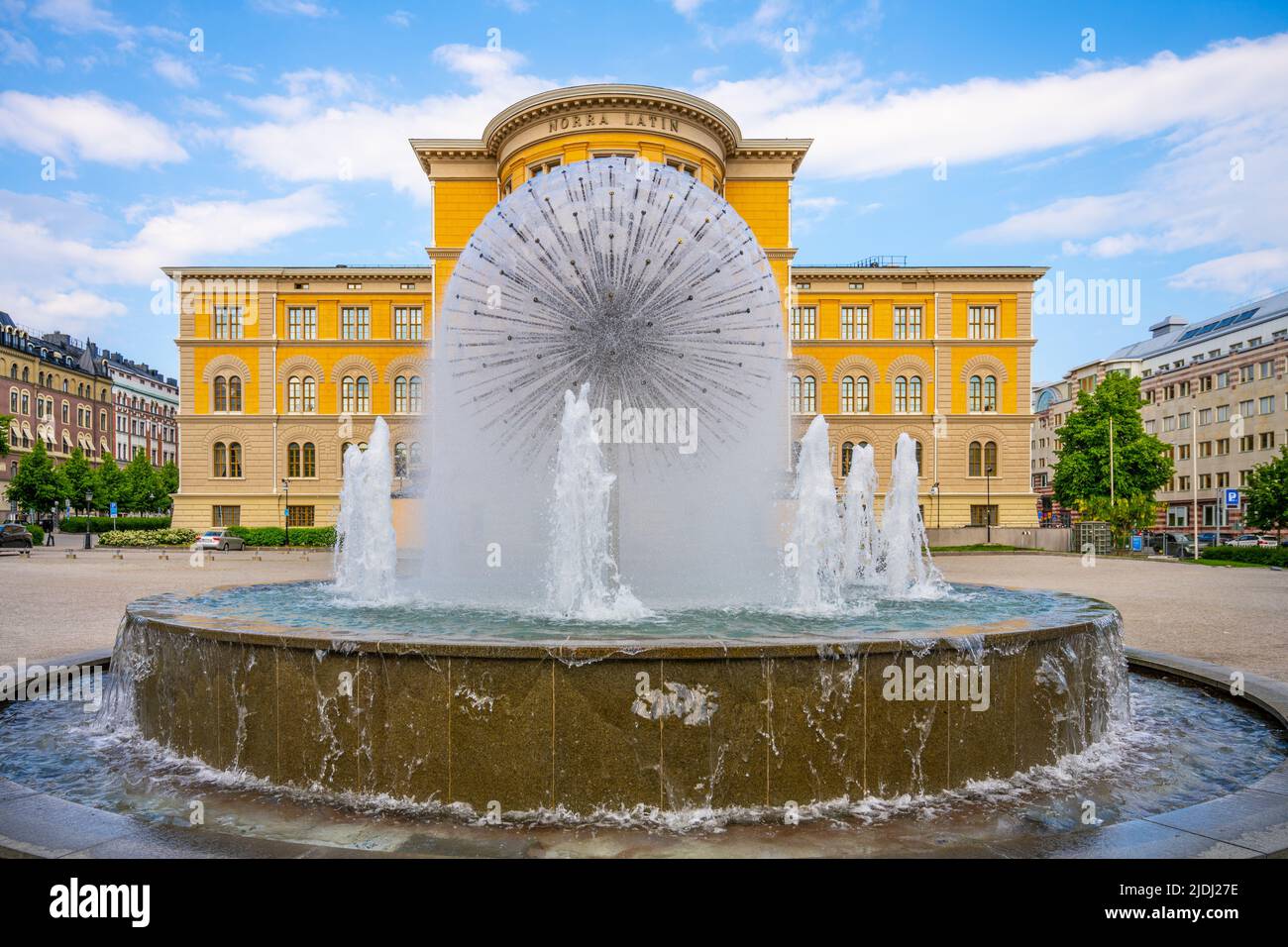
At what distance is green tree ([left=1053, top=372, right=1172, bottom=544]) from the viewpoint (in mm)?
56062

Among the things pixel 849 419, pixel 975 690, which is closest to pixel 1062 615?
pixel 975 690

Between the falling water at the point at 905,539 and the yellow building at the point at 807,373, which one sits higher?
the yellow building at the point at 807,373

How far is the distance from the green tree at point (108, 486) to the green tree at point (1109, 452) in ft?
263

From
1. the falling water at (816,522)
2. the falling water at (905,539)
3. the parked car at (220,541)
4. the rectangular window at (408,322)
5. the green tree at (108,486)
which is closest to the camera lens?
the falling water at (816,522)

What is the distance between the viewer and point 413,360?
53844 millimetres

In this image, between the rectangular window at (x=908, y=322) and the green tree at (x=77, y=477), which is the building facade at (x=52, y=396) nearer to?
the green tree at (x=77, y=477)

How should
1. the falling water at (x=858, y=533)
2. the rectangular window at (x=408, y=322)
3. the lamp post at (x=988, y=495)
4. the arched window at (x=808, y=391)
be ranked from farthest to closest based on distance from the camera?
the arched window at (x=808, y=391), the rectangular window at (x=408, y=322), the lamp post at (x=988, y=495), the falling water at (x=858, y=533)

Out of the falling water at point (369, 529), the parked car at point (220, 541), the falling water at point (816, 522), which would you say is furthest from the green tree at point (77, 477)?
the falling water at point (816, 522)

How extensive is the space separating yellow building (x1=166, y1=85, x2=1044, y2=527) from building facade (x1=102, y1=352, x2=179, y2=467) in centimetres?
5022

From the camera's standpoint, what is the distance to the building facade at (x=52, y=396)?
80812 millimetres

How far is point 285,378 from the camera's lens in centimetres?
5431

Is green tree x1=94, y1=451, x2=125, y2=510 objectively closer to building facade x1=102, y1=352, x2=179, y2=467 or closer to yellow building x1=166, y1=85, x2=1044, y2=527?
building facade x1=102, y1=352, x2=179, y2=467

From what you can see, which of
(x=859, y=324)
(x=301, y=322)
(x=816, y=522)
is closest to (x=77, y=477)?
(x=301, y=322)
